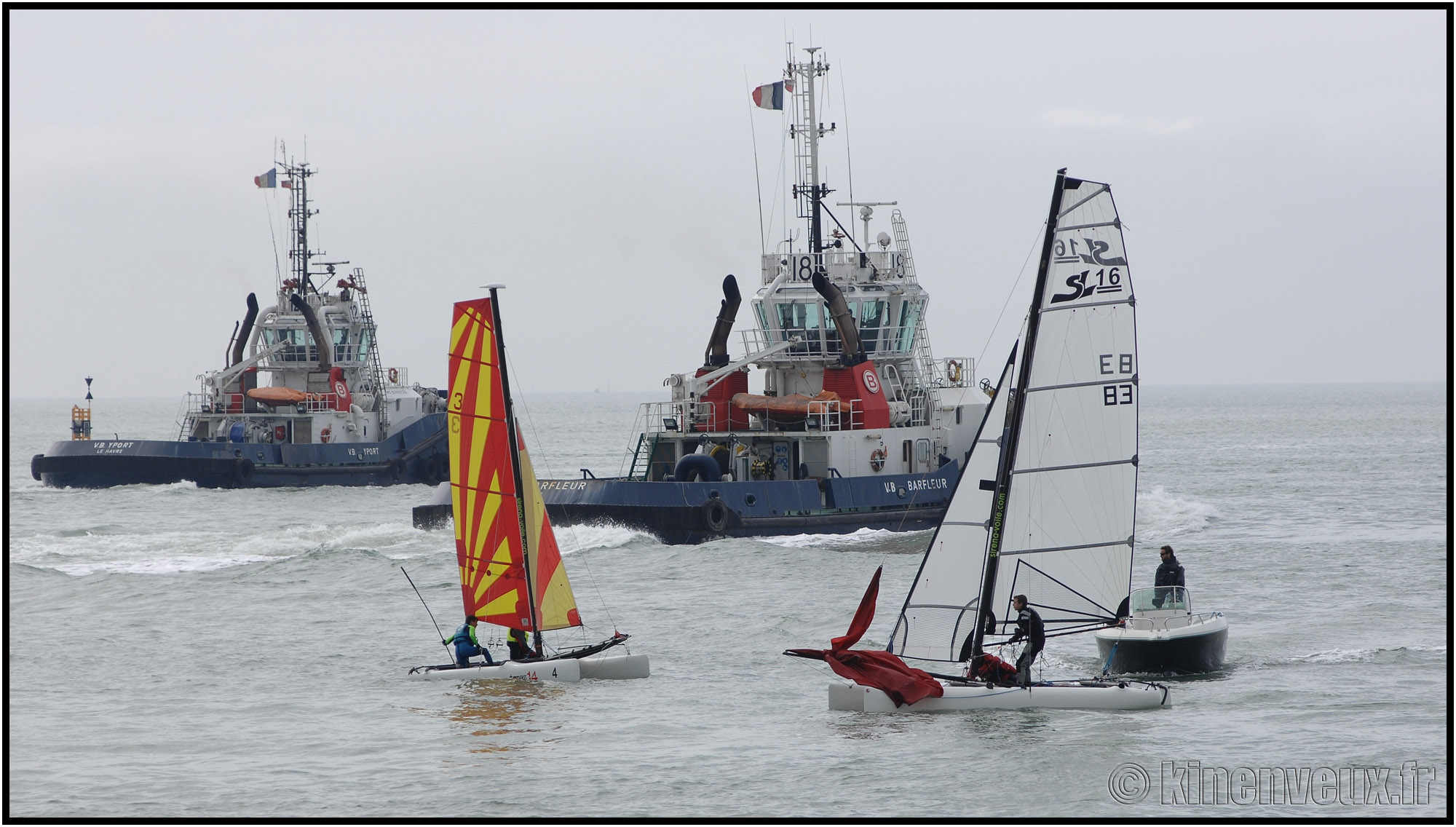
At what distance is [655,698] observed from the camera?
62.9 ft

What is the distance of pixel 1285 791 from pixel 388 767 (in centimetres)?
916

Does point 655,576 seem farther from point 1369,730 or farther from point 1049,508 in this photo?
point 1369,730

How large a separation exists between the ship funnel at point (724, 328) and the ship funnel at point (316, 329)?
20477 mm

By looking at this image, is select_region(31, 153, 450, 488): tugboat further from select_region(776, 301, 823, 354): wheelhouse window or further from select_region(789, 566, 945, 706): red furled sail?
select_region(789, 566, 945, 706): red furled sail

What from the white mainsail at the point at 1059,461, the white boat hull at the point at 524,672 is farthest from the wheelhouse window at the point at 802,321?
the white mainsail at the point at 1059,461

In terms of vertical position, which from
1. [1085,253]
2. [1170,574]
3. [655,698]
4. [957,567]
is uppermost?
[1085,253]

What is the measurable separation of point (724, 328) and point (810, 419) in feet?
13.7

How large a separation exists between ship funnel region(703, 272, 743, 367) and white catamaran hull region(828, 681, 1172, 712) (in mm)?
20829

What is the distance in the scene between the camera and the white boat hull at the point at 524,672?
64.8ft

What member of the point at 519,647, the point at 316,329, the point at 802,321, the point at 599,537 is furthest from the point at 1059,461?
the point at 316,329

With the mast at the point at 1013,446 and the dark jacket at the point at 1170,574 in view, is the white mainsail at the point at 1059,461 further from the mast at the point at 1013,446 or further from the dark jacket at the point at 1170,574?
the dark jacket at the point at 1170,574

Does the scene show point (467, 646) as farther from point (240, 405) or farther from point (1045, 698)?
point (240, 405)

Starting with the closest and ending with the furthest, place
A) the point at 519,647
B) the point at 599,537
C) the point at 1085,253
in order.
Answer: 1. the point at 1085,253
2. the point at 519,647
3. the point at 599,537

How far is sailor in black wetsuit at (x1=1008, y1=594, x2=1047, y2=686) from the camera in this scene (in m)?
17.1
